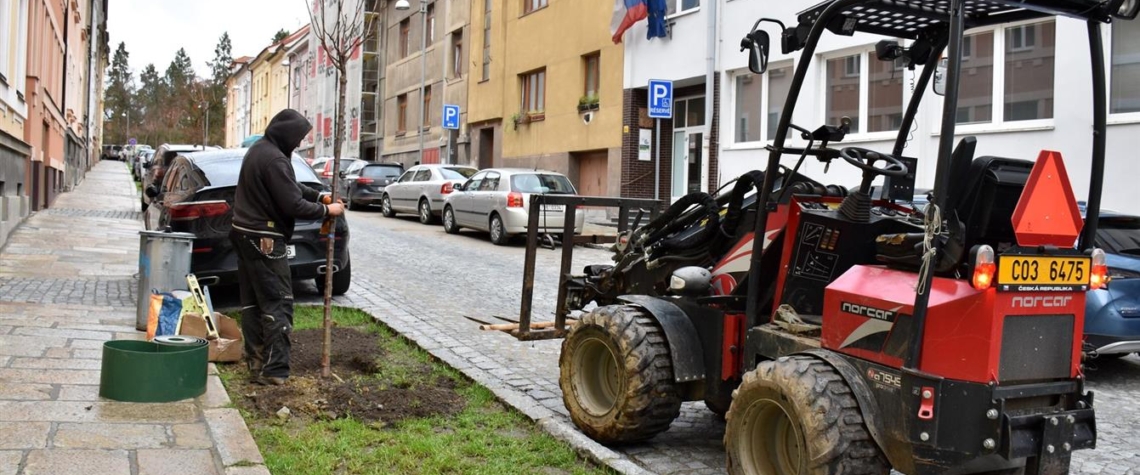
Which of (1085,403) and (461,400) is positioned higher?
(1085,403)

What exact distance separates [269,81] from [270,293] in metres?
76.5

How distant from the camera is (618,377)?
5086 mm

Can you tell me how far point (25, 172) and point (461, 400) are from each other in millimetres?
14330

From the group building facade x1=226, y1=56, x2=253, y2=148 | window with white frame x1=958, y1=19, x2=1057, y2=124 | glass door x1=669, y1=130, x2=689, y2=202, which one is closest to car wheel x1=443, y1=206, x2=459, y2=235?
glass door x1=669, y1=130, x2=689, y2=202

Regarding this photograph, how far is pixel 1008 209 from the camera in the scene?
3.69 meters

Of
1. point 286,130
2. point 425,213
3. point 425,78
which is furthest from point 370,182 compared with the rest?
point 286,130

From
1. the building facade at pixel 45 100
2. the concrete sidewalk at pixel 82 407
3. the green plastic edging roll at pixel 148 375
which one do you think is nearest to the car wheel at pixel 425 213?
the building facade at pixel 45 100

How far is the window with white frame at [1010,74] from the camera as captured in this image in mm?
14062

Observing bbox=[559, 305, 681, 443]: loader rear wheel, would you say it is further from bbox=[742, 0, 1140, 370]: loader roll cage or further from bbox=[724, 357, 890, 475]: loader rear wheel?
bbox=[724, 357, 890, 475]: loader rear wheel

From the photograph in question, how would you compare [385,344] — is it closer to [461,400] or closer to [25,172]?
[461,400]

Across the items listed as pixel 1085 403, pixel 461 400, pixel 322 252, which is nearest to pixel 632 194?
pixel 322 252

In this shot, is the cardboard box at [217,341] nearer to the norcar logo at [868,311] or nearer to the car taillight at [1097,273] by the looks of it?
the norcar logo at [868,311]

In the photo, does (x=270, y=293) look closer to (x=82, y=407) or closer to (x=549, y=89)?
(x=82, y=407)

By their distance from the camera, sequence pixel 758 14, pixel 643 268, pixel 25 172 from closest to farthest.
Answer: pixel 643 268 < pixel 25 172 < pixel 758 14
